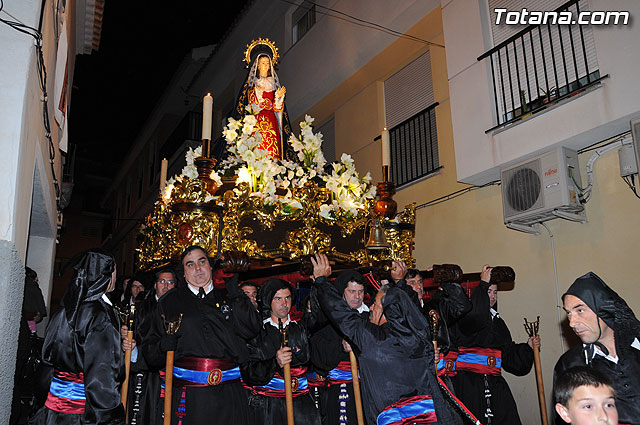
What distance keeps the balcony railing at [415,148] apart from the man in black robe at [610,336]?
513 centimetres

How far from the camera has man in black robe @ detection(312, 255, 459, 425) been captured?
356 cm

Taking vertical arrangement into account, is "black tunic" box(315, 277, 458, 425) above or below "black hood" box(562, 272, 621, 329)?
below

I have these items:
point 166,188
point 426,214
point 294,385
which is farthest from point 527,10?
point 294,385

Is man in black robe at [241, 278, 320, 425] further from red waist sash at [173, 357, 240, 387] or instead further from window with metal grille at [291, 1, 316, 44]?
window with metal grille at [291, 1, 316, 44]

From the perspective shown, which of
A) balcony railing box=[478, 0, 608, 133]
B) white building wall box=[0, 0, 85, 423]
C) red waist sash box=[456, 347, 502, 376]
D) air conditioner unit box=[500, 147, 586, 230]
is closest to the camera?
white building wall box=[0, 0, 85, 423]

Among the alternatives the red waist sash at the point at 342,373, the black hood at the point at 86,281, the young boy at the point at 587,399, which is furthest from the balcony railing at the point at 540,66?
the black hood at the point at 86,281

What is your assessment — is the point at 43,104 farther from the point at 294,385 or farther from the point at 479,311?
the point at 479,311

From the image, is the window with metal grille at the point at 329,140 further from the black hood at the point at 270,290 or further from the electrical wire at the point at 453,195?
the black hood at the point at 270,290

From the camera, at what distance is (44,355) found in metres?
3.73

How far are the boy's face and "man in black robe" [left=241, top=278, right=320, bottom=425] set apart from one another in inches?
95.1

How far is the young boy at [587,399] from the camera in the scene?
2775 mm

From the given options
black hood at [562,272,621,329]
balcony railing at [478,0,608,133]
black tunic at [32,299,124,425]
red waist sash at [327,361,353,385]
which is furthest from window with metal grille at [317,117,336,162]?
black hood at [562,272,621,329]

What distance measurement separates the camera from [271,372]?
4789 mm

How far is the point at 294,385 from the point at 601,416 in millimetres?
2787
